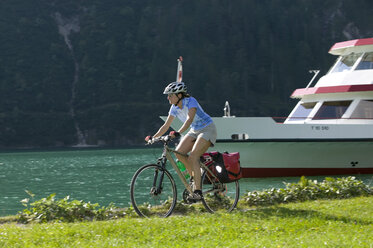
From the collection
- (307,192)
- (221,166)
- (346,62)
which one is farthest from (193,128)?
(346,62)

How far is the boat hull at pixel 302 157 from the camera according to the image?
18703mm

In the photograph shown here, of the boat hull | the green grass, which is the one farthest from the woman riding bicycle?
the boat hull

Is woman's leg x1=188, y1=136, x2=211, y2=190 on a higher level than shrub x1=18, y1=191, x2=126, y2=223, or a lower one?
higher

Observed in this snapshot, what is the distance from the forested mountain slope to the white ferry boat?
78450 millimetres

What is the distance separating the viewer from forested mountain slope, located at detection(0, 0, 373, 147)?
327 ft

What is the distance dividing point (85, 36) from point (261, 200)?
398ft

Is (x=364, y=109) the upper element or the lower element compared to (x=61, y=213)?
upper

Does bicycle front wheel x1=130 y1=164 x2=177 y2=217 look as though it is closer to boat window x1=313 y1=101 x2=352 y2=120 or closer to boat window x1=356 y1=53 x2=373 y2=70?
boat window x1=313 y1=101 x2=352 y2=120

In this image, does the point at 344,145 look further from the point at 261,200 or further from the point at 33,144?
the point at 33,144

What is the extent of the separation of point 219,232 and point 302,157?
43.8 ft

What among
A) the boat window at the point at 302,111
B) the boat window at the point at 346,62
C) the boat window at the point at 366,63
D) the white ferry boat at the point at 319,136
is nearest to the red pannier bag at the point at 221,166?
the white ferry boat at the point at 319,136

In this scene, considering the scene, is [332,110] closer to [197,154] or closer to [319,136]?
[319,136]

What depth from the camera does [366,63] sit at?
2023 cm

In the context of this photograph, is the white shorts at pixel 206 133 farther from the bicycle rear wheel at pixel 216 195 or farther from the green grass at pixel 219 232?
the green grass at pixel 219 232
